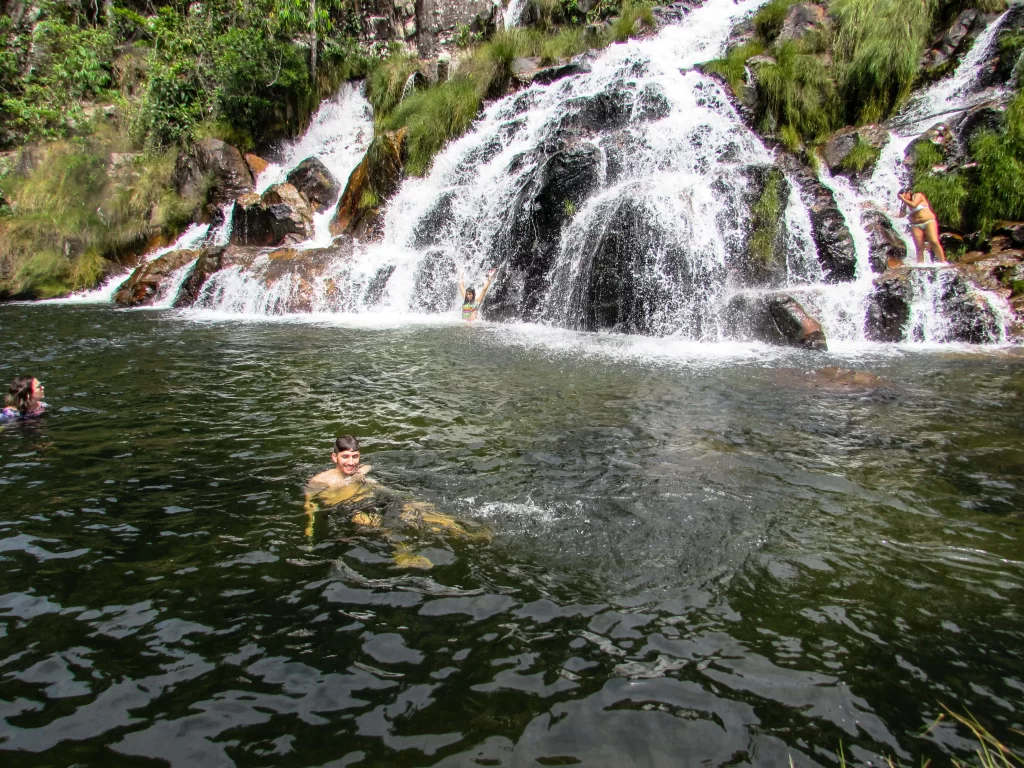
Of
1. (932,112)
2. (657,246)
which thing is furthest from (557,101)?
(932,112)

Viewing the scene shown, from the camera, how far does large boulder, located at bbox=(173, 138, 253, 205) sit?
2386 cm

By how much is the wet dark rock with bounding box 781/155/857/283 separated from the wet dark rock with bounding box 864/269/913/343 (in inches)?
50.4

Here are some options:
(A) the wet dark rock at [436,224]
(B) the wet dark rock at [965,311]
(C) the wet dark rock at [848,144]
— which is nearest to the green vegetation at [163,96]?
(A) the wet dark rock at [436,224]

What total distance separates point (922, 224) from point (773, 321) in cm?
448

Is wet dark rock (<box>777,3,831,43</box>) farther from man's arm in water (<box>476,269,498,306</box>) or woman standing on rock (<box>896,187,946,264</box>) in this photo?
man's arm in water (<box>476,269,498,306</box>)

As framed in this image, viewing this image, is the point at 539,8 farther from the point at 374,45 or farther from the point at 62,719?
the point at 62,719

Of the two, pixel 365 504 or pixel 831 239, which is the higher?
pixel 831 239

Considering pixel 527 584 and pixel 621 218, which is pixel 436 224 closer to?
pixel 621 218

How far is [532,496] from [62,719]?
362 centimetres

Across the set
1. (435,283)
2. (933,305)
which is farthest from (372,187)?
(933,305)

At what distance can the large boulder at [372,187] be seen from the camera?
20531mm

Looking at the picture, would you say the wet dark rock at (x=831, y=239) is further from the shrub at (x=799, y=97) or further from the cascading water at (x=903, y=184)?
the shrub at (x=799, y=97)

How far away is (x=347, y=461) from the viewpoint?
577cm

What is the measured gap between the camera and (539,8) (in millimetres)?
26219
